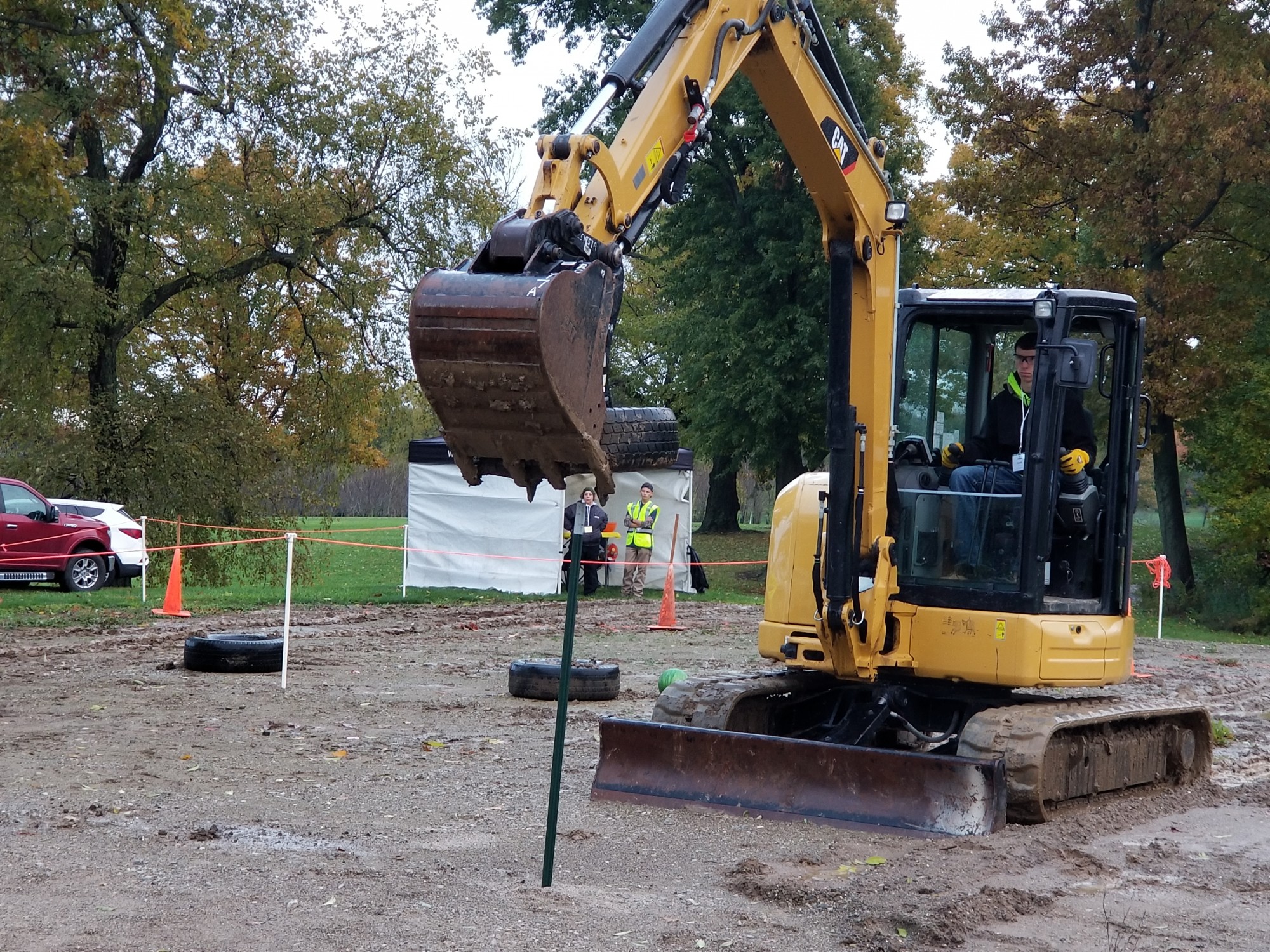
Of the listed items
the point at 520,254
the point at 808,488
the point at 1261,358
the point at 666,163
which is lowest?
the point at 808,488

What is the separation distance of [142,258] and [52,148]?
402 inches

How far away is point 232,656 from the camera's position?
509 inches

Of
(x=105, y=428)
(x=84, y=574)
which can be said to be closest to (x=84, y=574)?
(x=84, y=574)

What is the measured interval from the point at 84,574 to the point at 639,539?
8891 millimetres

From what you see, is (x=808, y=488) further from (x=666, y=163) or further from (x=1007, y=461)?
(x=666, y=163)

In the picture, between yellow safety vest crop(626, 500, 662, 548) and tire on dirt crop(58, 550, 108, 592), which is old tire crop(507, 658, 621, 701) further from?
tire on dirt crop(58, 550, 108, 592)

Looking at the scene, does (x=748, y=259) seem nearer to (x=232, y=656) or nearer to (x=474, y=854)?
(x=232, y=656)

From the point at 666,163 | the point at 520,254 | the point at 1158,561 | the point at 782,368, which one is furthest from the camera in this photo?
the point at 782,368

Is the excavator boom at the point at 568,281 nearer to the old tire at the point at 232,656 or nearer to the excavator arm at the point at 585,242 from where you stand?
the excavator arm at the point at 585,242

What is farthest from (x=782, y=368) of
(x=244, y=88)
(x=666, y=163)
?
(x=666, y=163)

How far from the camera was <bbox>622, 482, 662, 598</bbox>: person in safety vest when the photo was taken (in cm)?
2328

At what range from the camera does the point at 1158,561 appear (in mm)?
18719

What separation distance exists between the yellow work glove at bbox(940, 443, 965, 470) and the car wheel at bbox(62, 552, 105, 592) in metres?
17.3

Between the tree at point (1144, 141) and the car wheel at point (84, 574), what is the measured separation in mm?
17468
